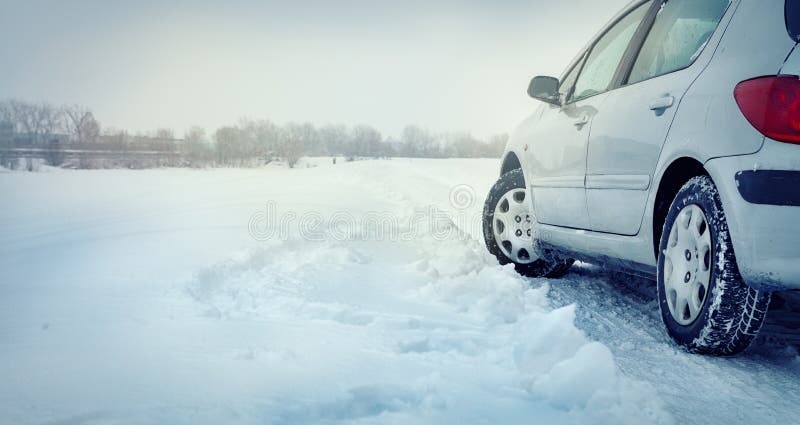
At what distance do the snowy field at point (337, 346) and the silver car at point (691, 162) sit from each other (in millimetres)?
330

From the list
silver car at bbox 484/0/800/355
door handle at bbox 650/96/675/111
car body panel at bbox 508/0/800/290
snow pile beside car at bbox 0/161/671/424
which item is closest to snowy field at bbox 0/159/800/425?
snow pile beside car at bbox 0/161/671/424

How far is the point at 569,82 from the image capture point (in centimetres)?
389

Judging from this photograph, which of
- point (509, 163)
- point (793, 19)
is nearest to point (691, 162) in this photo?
point (793, 19)

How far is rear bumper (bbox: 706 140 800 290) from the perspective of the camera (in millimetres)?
1644

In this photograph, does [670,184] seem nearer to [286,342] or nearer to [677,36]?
[677,36]

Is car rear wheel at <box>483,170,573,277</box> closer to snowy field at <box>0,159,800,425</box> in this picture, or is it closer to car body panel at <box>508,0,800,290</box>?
snowy field at <box>0,159,800,425</box>

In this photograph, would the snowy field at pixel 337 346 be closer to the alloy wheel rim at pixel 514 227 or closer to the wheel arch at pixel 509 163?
the alloy wheel rim at pixel 514 227

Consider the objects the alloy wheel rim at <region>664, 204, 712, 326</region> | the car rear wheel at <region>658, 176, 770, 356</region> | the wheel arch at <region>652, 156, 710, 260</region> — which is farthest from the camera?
the wheel arch at <region>652, 156, 710, 260</region>

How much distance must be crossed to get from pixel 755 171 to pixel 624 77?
1.27 m

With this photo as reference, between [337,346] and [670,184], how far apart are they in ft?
5.54

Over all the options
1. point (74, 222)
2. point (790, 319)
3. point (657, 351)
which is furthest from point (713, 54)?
point (74, 222)

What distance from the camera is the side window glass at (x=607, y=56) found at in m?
3.02

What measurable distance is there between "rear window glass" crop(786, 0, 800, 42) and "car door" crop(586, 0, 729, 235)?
32cm

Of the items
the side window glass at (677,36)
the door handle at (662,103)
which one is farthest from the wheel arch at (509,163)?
the door handle at (662,103)
